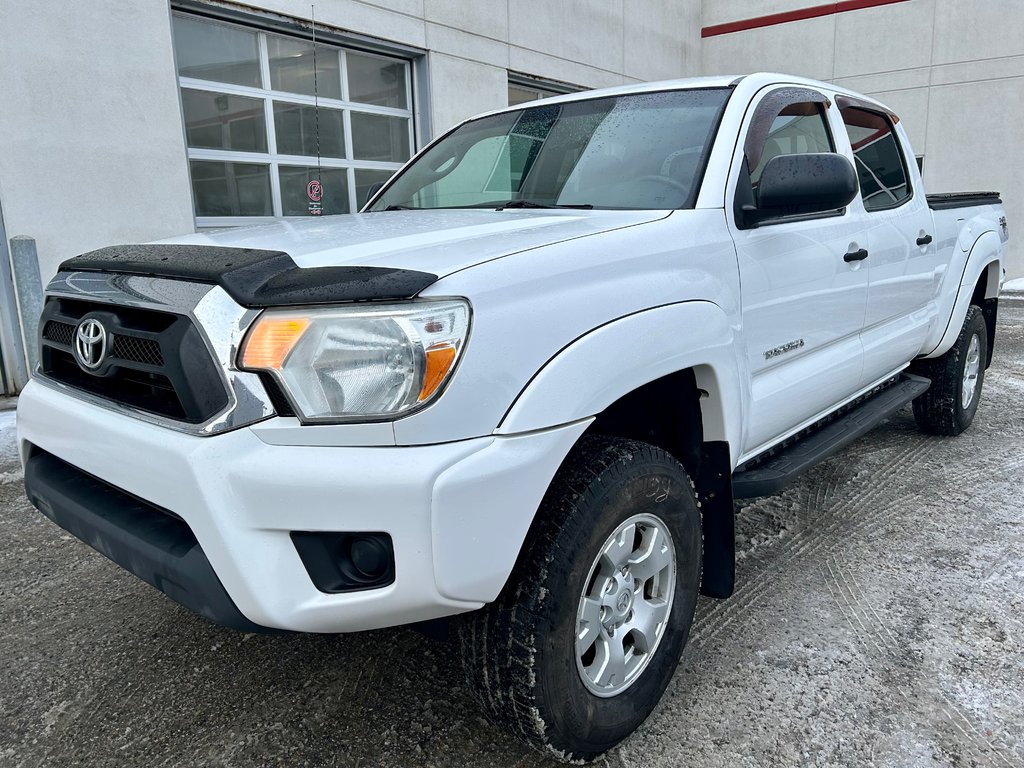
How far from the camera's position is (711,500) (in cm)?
238

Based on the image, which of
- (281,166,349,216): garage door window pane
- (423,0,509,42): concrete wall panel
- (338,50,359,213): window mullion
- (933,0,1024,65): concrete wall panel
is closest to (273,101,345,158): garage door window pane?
(338,50,359,213): window mullion

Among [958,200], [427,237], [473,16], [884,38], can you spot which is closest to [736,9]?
[884,38]

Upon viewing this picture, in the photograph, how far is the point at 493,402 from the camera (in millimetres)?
1585

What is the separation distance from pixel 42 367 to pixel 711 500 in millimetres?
2026

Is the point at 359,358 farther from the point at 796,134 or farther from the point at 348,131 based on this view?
the point at 348,131

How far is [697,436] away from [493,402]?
0.93 m

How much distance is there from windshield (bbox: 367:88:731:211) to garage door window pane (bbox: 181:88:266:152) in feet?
14.1

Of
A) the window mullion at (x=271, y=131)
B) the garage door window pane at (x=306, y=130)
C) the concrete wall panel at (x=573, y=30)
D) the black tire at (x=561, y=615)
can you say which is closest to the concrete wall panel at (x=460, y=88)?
the concrete wall panel at (x=573, y=30)

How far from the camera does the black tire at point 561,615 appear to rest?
5.68ft

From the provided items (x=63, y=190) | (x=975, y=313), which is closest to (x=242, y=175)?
(x=63, y=190)

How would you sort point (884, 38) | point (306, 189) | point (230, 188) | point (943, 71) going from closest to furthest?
point (230, 188), point (306, 189), point (943, 71), point (884, 38)

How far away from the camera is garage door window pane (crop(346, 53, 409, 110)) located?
8.16m

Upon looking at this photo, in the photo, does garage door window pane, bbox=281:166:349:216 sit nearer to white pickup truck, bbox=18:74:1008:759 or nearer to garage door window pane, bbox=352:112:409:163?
garage door window pane, bbox=352:112:409:163

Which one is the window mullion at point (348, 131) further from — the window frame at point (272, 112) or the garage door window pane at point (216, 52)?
the garage door window pane at point (216, 52)
